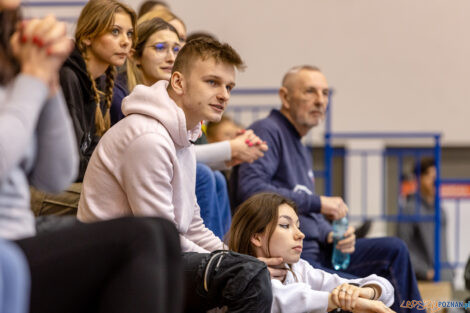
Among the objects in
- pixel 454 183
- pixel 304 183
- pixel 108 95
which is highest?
pixel 108 95

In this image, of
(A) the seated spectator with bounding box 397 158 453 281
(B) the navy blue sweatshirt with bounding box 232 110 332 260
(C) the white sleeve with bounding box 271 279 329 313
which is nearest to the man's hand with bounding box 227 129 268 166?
(B) the navy blue sweatshirt with bounding box 232 110 332 260

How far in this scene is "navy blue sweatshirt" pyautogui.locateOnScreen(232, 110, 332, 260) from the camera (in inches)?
123

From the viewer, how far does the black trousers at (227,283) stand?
1.89 meters

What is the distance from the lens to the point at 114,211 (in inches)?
83.4

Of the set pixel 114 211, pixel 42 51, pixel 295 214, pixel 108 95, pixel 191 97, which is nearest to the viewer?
pixel 42 51

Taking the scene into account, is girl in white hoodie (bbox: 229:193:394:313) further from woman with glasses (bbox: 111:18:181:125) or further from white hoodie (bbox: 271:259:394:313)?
woman with glasses (bbox: 111:18:181:125)

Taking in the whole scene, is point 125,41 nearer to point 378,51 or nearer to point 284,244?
point 284,244

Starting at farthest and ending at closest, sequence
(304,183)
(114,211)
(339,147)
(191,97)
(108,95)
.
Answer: (339,147), (304,183), (108,95), (191,97), (114,211)

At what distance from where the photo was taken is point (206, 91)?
2.31 meters

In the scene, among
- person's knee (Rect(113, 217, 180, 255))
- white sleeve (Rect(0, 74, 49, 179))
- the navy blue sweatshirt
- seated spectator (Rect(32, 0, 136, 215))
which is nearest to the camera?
white sleeve (Rect(0, 74, 49, 179))

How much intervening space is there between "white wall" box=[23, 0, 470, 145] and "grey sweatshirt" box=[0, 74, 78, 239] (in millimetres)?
5587

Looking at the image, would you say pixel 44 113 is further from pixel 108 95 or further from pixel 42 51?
pixel 108 95

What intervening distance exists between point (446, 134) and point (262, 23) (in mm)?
1959

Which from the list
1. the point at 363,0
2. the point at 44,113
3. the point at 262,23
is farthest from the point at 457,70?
the point at 44,113
